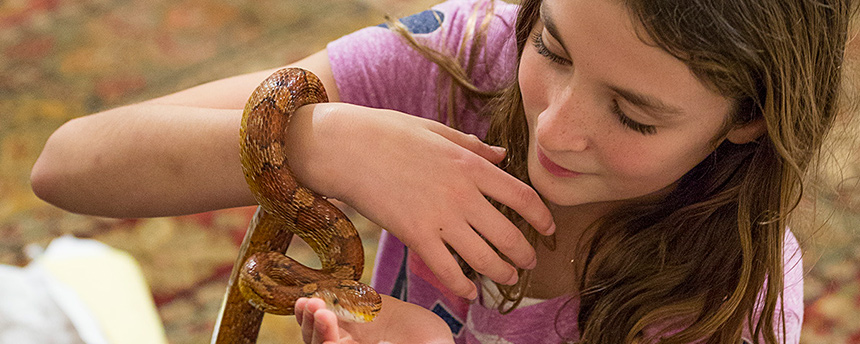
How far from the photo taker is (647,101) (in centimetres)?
86

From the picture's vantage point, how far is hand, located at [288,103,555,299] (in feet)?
3.30

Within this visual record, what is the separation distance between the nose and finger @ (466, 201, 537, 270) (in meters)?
0.13

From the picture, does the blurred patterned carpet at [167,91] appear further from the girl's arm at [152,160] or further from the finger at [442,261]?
the finger at [442,261]

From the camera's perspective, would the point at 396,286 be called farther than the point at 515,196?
Yes

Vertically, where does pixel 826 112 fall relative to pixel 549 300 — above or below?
above

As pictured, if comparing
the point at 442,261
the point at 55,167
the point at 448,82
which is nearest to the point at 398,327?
the point at 442,261

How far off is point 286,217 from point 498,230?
0.94ft

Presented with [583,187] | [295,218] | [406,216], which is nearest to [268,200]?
[295,218]

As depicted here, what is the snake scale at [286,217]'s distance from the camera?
37.7 inches

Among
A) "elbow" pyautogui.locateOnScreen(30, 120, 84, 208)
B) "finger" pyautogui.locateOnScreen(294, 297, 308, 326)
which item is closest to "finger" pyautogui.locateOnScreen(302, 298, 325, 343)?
"finger" pyautogui.locateOnScreen(294, 297, 308, 326)

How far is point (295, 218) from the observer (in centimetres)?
103

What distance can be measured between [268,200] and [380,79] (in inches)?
14.2

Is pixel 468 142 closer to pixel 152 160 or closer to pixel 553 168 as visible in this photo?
pixel 553 168

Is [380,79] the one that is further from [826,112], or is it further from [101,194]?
[826,112]
